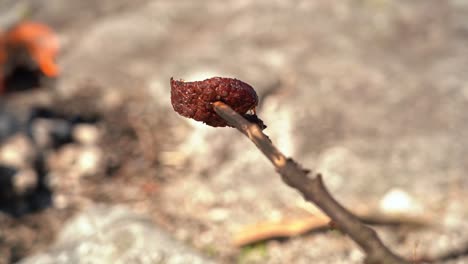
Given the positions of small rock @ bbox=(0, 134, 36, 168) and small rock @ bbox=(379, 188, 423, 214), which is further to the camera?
small rock @ bbox=(0, 134, 36, 168)

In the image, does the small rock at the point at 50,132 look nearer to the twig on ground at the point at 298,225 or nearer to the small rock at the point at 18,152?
the small rock at the point at 18,152

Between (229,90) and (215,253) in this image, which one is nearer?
(229,90)

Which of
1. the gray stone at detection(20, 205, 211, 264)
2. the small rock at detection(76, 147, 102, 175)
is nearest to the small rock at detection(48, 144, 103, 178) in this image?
the small rock at detection(76, 147, 102, 175)

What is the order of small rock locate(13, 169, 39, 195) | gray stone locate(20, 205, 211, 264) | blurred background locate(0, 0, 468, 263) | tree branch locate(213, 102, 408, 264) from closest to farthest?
1. tree branch locate(213, 102, 408, 264)
2. gray stone locate(20, 205, 211, 264)
3. blurred background locate(0, 0, 468, 263)
4. small rock locate(13, 169, 39, 195)

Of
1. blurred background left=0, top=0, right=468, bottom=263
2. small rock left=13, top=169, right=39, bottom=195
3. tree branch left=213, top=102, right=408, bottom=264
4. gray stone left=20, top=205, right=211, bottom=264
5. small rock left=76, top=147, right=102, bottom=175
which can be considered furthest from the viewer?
small rock left=76, top=147, right=102, bottom=175

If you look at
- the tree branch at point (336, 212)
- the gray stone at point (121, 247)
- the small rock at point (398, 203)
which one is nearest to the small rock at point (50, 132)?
the gray stone at point (121, 247)

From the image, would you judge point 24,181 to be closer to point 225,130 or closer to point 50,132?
point 50,132

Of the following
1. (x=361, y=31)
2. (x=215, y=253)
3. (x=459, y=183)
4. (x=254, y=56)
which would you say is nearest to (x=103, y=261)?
(x=215, y=253)

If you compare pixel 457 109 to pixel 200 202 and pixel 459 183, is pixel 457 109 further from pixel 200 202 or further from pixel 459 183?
pixel 200 202

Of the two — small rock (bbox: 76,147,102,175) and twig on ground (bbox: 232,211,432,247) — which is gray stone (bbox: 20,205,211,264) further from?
small rock (bbox: 76,147,102,175)
